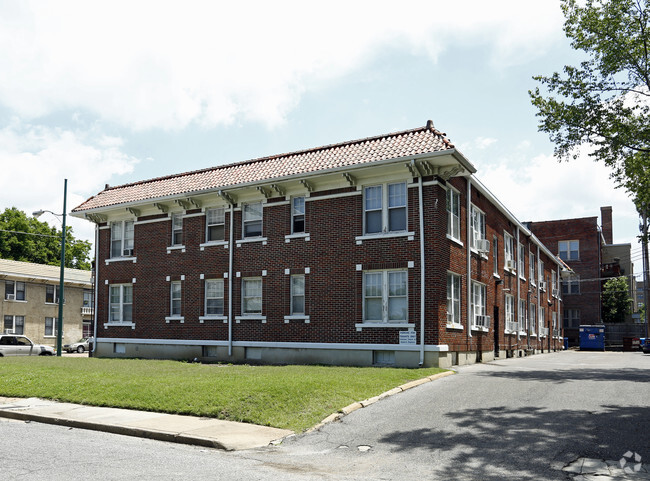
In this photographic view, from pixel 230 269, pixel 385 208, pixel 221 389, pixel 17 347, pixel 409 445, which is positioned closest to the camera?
pixel 409 445

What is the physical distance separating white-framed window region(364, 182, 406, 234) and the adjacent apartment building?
35.3 m

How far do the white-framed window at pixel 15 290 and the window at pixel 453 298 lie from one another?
126ft

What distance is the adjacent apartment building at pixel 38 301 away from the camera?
46.7 meters

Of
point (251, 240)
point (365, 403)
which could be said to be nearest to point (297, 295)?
point (251, 240)

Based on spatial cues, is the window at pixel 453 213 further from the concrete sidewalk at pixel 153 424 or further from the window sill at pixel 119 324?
the window sill at pixel 119 324

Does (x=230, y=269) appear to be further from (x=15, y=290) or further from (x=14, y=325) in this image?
(x=14, y=325)

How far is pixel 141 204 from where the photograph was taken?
26.5 m

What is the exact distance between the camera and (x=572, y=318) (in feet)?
185

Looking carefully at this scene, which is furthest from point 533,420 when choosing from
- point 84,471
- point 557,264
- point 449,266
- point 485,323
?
point 557,264

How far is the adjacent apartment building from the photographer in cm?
4669

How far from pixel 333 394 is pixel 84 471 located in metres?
6.25

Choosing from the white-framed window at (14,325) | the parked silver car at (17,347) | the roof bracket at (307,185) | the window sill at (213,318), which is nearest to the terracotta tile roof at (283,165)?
the roof bracket at (307,185)

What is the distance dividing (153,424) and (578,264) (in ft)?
171

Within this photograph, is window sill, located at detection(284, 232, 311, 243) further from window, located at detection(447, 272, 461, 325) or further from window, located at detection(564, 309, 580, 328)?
window, located at detection(564, 309, 580, 328)
